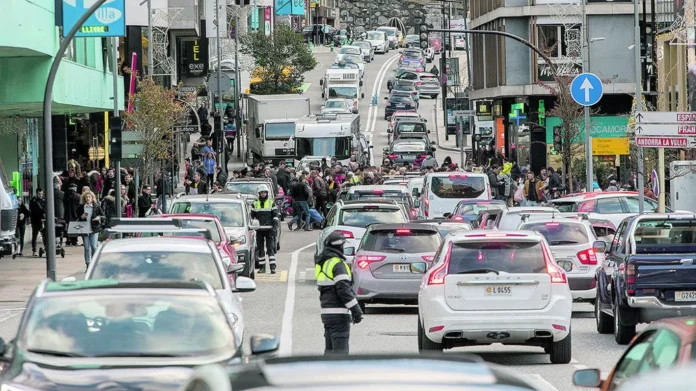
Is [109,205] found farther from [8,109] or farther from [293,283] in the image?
[293,283]

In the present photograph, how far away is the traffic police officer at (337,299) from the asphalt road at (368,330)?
3.96 ft

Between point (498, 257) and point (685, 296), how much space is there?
3.07 m

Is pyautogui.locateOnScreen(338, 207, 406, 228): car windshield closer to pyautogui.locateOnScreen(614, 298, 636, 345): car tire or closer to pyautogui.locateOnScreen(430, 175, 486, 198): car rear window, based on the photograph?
pyautogui.locateOnScreen(614, 298, 636, 345): car tire

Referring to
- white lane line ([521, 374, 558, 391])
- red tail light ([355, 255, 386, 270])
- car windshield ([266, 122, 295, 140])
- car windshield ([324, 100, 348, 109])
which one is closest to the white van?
red tail light ([355, 255, 386, 270])

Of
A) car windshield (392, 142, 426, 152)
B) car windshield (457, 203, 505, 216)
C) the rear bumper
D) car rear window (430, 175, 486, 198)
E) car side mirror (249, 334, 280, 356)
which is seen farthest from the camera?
car windshield (392, 142, 426, 152)

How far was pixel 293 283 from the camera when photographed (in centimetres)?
3042

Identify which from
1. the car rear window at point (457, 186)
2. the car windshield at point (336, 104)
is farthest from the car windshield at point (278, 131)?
the car rear window at point (457, 186)

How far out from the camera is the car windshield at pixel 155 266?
55.0ft

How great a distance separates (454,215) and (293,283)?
7648mm

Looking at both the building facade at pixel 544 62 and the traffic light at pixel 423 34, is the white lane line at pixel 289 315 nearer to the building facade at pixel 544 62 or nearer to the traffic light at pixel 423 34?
the traffic light at pixel 423 34

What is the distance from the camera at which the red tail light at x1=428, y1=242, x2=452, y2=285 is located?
675 inches

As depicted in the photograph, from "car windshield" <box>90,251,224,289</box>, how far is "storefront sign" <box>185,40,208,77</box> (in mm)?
67959

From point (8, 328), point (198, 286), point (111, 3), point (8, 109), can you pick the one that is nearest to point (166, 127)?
point (8, 109)

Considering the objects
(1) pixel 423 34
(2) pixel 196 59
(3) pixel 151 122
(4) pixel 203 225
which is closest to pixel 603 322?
(4) pixel 203 225
